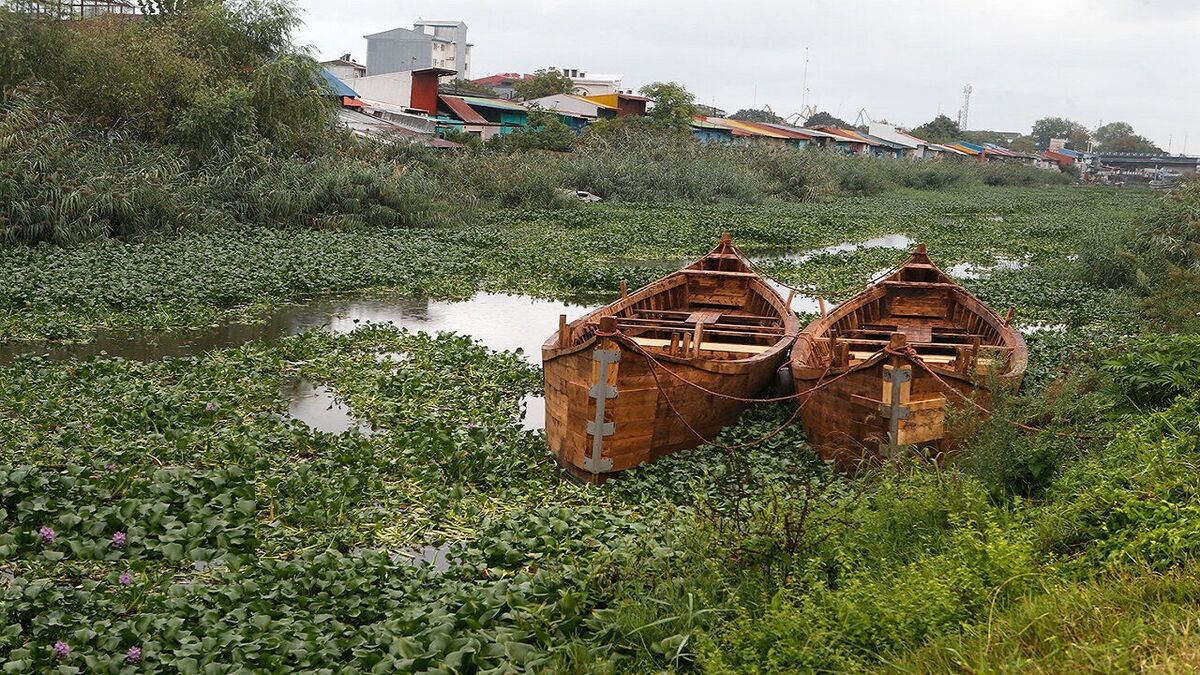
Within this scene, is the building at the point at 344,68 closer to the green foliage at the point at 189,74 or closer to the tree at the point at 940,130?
the green foliage at the point at 189,74

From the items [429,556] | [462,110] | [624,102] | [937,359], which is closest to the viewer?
[429,556]

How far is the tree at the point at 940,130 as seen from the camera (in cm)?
10206

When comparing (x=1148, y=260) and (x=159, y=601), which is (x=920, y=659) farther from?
(x=1148, y=260)

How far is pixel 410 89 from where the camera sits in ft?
135

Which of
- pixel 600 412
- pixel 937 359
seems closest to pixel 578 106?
pixel 937 359

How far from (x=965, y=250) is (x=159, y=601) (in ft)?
70.6

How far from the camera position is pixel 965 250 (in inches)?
931

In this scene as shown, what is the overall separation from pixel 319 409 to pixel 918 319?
614cm

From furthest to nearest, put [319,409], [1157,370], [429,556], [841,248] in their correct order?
[841,248] < [319,409] < [1157,370] < [429,556]

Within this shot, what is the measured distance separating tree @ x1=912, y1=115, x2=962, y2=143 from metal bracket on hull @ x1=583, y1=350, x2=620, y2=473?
329 ft

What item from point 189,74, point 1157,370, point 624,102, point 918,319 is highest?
point 624,102

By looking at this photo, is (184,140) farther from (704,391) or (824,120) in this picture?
(824,120)

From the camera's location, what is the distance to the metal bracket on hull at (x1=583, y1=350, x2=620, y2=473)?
7379 mm

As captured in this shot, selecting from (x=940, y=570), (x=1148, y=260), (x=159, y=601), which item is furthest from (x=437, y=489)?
(x=1148, y=260)
